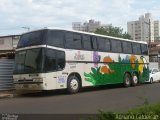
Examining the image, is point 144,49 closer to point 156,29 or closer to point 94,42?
point 94,42

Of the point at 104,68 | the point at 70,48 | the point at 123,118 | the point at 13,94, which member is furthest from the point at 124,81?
the point at 123,118

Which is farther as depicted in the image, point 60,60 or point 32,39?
point 60,60

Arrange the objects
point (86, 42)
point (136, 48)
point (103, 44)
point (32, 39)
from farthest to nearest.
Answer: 1. point (136, 48)
2. point (103, 44)
3. point (86, 42)
4. point (32, 39)

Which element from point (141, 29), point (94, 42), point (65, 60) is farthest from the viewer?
point (141, 29)

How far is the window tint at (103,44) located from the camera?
26.0m

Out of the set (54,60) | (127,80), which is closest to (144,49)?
(127,80)

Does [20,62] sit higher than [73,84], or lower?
higher

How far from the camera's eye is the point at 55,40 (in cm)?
2192

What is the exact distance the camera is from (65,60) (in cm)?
2248

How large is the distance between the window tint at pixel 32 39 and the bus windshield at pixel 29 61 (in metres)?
0.42

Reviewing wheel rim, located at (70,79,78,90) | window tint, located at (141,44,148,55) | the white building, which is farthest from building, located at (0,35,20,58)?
the white building

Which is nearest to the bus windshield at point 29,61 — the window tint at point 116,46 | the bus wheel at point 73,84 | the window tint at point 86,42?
the bus wheel at point 73,84

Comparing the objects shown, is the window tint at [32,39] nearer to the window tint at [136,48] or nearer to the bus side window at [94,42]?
the bus side window at [94,42]

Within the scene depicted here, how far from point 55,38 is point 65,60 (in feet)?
4.54
